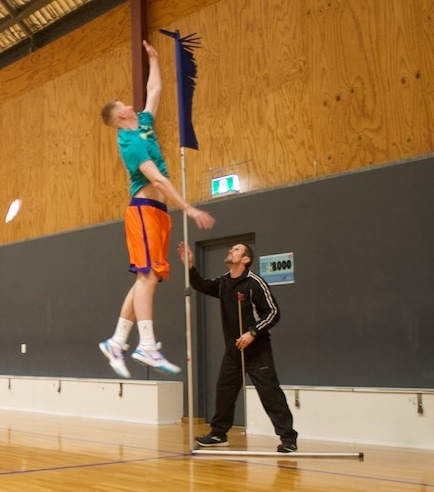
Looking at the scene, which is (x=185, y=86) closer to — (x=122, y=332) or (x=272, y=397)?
(x=122, y=332)

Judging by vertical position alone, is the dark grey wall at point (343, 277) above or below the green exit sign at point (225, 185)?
below

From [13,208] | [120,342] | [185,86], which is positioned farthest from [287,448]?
[13,208]

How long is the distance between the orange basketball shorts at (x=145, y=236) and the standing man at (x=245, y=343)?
2020mm

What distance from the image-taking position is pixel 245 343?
5.83 metres

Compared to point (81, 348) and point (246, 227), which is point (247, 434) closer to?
point (246, 227)

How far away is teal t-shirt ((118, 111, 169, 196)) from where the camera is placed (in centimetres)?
383

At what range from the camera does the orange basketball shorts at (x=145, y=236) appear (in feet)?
12.8

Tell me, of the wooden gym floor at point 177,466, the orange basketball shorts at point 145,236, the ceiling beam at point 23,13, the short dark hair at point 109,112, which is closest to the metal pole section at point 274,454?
the wooden gym floor at point 177,466

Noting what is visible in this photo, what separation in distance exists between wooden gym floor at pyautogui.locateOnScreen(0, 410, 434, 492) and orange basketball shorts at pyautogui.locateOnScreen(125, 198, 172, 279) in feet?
4.55

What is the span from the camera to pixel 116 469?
5164mm

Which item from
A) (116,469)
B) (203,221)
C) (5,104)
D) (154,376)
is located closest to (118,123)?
(203,221)

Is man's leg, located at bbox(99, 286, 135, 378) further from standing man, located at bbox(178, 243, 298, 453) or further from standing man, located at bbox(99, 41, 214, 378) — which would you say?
standing man, located at bbox(178, 243, 298, 453)

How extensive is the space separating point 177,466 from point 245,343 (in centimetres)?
115

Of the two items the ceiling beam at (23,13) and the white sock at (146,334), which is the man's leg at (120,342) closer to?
the white sock at (146,334)
